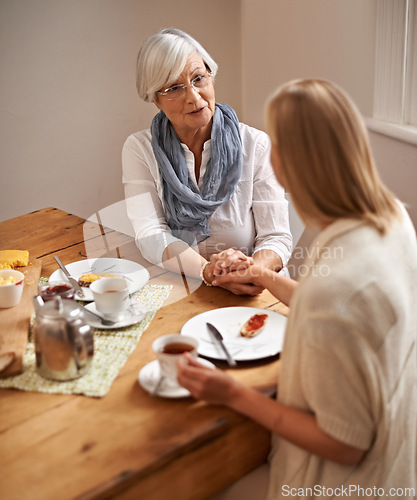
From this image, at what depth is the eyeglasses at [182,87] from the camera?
187 cm

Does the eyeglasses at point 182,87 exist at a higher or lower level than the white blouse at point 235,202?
higher

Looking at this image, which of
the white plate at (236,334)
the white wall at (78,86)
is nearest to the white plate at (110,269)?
the white plate at (236,334)

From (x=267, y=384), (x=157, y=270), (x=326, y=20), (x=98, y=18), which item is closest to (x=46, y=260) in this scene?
(x=157, y=270)

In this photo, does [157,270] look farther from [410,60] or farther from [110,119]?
[110,119]

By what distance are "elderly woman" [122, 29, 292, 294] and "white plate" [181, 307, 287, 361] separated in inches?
19.1

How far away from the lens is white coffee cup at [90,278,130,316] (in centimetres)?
133

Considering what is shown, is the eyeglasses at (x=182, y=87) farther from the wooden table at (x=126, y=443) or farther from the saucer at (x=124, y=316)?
the wooden table at (x=126, y=443)

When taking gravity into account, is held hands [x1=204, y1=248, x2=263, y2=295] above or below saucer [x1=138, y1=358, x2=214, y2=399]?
above

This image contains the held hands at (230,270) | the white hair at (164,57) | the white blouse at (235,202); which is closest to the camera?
the held hands at (230,270)

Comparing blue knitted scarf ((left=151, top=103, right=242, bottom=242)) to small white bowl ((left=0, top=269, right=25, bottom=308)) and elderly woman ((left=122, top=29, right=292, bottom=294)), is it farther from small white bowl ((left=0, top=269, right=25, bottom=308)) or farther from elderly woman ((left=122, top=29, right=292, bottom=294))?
small white bowl ((left=0, top=269, right=25, bottom=308))

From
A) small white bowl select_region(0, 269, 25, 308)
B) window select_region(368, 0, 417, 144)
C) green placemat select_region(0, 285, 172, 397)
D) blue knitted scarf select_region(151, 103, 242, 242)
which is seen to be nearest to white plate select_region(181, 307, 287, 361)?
green placemat select_region(0, 285, 172, 397)

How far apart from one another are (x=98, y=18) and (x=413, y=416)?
2959mm

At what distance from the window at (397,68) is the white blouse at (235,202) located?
57cm

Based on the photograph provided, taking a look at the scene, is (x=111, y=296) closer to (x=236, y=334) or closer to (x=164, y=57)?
(x=236, y=334)
